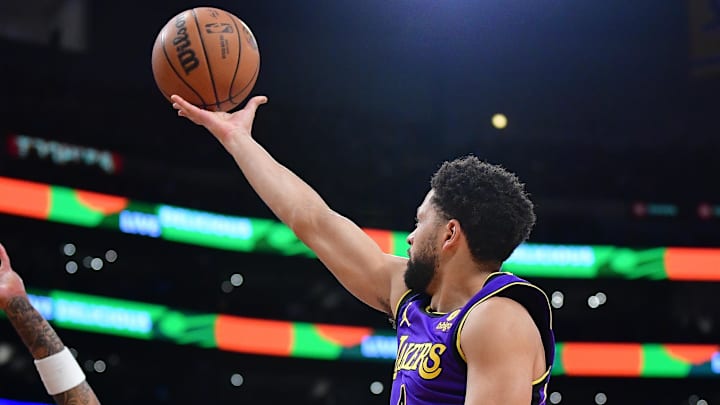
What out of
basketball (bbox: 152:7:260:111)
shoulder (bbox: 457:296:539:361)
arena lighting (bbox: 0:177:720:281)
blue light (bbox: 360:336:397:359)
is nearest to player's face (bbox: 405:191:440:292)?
shoulder (bbox: 457:296:539:361)

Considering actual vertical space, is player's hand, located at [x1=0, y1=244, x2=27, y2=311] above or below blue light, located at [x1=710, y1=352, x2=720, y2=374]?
below

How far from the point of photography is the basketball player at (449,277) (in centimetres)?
236

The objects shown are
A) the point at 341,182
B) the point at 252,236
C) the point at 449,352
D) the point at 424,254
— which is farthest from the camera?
the point at 341,182

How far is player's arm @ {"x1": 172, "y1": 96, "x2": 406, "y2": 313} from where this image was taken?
3.04m

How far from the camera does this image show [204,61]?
3.35 metres

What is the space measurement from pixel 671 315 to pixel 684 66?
413 cm

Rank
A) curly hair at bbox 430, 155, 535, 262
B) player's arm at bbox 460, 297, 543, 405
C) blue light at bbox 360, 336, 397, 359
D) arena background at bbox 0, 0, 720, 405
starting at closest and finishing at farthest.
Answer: player's arm at bbox 460, 297, 543, 405 < curly hair at bbox 430, 155, 535, 262 < arena background at bbox 0, 0, 720, 405 < blue light at bbox 360, 336, 397, 359

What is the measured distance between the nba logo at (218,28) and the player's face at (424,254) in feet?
3.75

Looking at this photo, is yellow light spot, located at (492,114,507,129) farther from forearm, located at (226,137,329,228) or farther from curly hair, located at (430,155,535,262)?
curly hair, located at (430,155,535,262)

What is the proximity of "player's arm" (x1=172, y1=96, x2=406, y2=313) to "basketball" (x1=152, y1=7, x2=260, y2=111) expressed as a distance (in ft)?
0.74

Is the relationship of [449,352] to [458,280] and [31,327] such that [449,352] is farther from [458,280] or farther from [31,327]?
[31,327]

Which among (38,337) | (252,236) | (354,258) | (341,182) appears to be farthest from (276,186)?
(341,182)

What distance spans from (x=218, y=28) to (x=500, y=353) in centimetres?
175

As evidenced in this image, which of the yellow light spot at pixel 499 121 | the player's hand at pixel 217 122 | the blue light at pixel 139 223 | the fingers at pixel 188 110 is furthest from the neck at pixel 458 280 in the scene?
the yellow light spot at pixel 499 121
